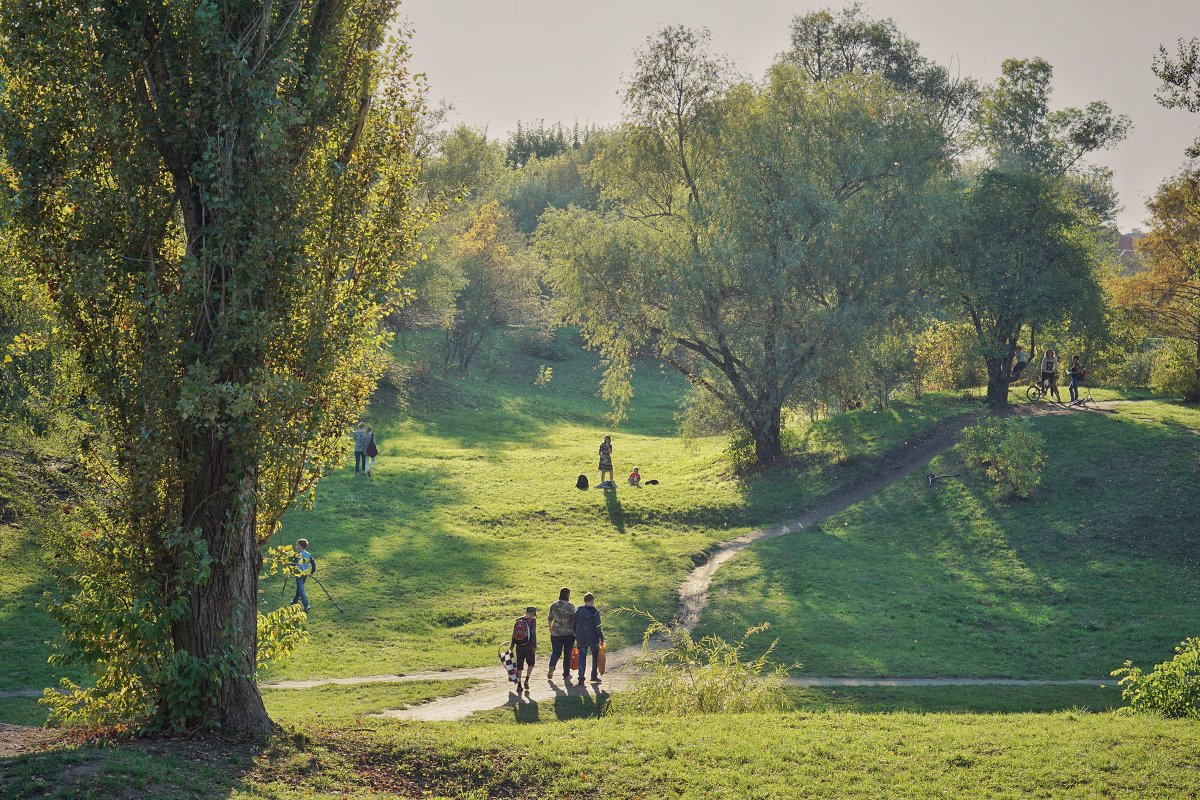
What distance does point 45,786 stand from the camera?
10.2 metres

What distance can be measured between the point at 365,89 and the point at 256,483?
624 centimetres

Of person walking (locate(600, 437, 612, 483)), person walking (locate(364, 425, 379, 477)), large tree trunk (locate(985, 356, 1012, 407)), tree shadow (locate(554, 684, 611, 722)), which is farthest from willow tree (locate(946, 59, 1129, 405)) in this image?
tree shadow (locate(554, 684, 611, 722))

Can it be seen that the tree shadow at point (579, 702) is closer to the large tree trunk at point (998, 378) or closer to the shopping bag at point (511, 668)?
the shopping bag at point (511, 668)

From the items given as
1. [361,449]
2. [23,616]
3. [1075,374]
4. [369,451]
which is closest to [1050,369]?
[1075,374]

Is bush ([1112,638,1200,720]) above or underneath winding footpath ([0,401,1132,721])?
above

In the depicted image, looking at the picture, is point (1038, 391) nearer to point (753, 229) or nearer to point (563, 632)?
point (753, 229)

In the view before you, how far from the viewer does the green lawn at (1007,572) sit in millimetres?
24422

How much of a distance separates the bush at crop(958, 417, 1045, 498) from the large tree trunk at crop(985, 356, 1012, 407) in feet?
29.0

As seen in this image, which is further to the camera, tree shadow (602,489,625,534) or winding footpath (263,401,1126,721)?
tree shadow (602,489,625,534)

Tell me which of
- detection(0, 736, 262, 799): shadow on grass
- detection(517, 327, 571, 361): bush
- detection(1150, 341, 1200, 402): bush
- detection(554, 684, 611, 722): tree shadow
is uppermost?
detection(517, 327, 571, 361): bush

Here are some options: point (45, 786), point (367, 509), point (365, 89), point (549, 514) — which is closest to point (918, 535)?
point (549, 514)

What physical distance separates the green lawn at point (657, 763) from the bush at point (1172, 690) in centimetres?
141

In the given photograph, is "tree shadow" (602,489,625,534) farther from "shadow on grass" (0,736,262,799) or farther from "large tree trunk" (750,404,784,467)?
"shadow on grass" (0,736,262,799)

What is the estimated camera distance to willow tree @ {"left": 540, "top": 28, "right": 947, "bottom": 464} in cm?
4041
